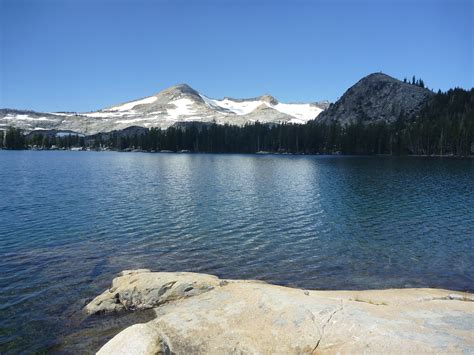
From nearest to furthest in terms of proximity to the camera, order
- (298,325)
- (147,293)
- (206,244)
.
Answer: (298,325) < (147,293) < (206,244)

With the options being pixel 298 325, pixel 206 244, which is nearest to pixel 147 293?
pixel 298 325

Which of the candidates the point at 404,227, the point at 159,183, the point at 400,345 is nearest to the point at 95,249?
the point at 400,345

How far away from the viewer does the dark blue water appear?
20047mm

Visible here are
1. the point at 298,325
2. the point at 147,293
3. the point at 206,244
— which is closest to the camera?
the point at 298,325

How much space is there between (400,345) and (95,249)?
25.7 meters

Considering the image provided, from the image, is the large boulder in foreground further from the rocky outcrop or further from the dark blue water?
the dark blue water

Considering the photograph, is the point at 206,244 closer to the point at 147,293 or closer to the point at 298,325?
the point at 147,293

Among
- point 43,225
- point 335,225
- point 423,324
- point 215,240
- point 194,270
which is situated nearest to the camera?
point 423,324

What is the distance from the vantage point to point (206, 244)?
3228cm

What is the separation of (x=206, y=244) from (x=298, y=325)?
761 inches

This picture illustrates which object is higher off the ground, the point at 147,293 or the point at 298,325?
the point at 298,325

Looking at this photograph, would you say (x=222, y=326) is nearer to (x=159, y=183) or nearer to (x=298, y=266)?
(x=298, y=266)

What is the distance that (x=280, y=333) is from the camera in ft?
44.0

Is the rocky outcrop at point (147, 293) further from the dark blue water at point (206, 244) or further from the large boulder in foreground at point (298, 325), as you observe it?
the dark blue water at point (206, 244)
